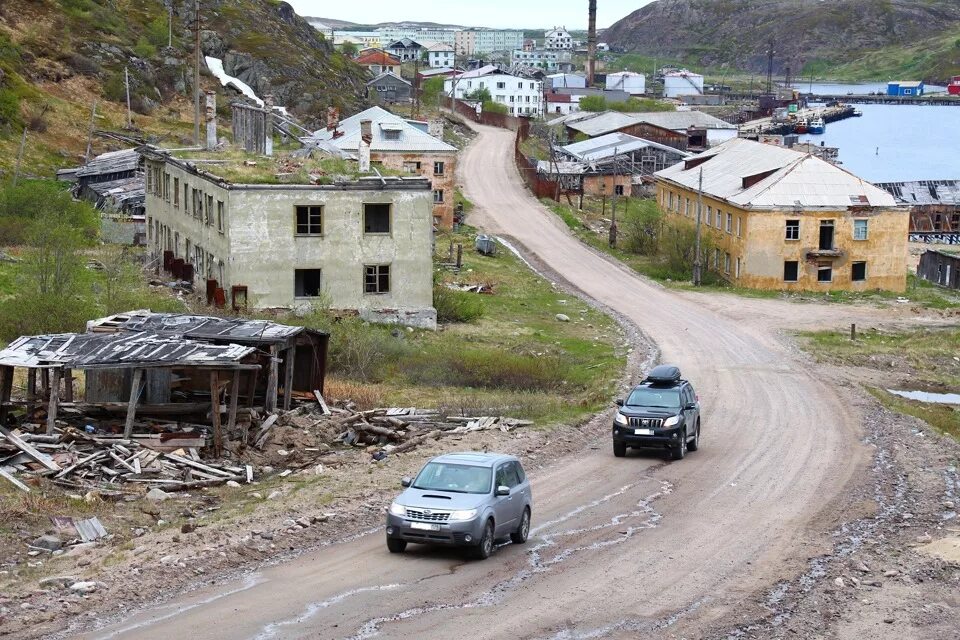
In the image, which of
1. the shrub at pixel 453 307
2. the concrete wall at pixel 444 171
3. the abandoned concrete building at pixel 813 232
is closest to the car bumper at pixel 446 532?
the shrub at pixel 453 307

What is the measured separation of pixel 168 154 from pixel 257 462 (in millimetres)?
32577

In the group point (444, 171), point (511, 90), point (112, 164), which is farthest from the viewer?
point (511, 90)

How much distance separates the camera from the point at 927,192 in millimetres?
114938

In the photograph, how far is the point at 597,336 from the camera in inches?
2077

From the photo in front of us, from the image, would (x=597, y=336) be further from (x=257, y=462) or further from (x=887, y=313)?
(x=257, y=462)

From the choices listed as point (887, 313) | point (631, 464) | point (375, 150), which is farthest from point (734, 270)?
point (631, 464)

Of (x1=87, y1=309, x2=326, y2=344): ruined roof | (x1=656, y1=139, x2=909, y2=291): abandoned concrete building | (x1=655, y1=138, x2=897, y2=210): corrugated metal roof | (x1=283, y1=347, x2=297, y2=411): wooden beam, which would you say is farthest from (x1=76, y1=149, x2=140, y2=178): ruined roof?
(x1=283, y1=347, x2=297, y2=411): wooden beam

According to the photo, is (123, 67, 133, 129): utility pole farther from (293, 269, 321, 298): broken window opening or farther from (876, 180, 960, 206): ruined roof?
(876, 180, 960, 206): ruined roof

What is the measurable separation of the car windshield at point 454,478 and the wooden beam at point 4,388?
39.9 ft

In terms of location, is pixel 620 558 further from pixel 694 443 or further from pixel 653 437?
pixel 694 443

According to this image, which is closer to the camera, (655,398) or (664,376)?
(655,398)

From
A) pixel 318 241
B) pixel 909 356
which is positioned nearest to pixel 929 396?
pixel 909 356

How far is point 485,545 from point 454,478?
128 cm

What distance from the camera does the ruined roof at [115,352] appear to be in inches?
1139
